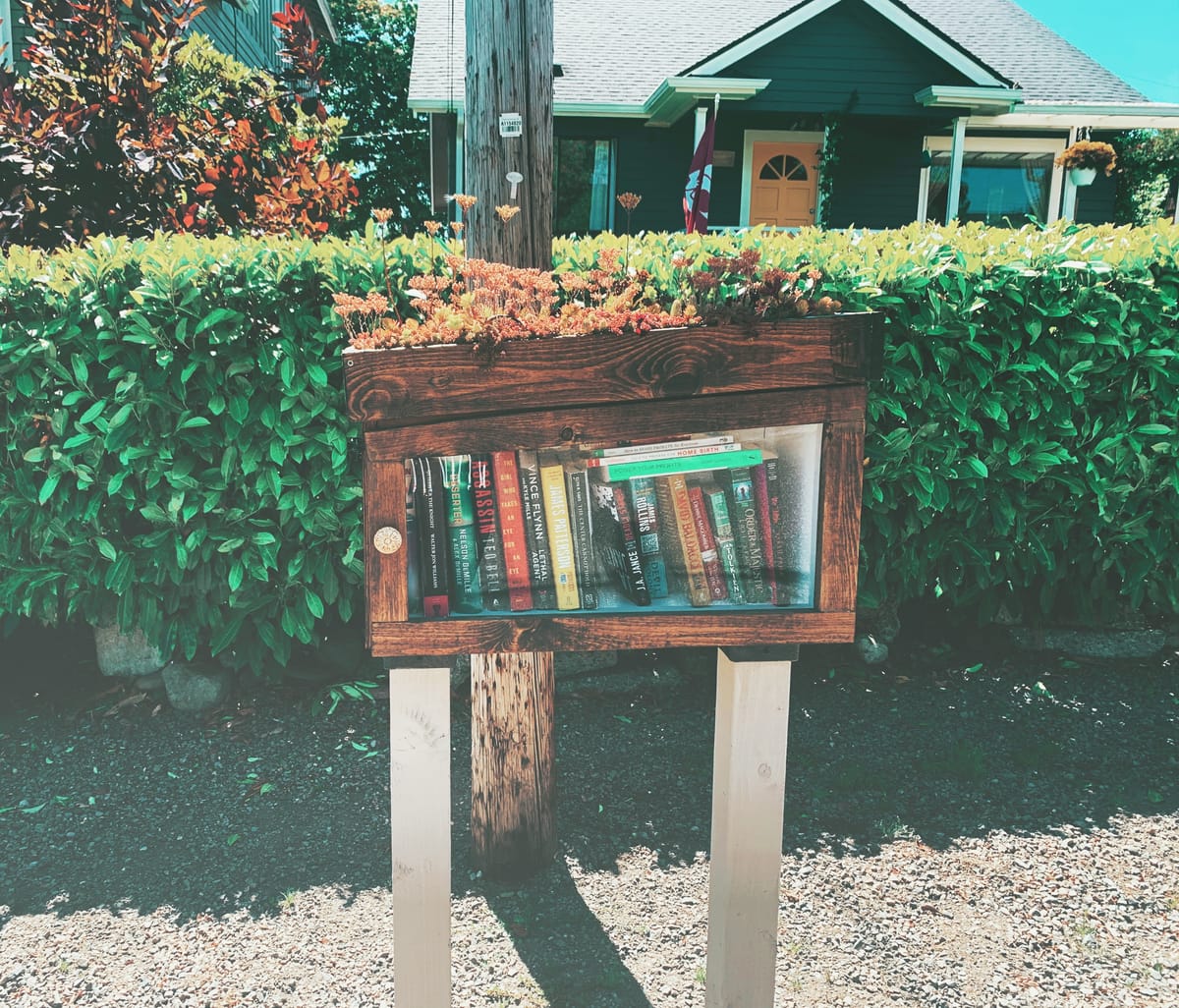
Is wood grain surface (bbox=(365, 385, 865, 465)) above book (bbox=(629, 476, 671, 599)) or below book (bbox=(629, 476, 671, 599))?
above

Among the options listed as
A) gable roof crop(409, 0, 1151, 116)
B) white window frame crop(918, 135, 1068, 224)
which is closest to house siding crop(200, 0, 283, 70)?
gable roof crop(409, 0, 1151, 116)

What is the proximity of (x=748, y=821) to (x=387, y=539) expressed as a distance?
1006mm

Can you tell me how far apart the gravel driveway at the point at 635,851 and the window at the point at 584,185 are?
12.9 meters

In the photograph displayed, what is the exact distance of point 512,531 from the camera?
2.08 metres

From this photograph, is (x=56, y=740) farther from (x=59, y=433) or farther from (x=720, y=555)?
(x=720, y=555)

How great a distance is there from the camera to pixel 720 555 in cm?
214

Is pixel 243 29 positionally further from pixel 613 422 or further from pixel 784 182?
pixel 613 422

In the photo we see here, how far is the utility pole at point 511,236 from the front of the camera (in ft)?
9.12

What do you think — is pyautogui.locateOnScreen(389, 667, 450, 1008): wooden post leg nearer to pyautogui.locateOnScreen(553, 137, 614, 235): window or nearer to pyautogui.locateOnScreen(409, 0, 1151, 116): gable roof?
pyautogui.locateOnScreen(409, 0, 1151, 116): gable roof

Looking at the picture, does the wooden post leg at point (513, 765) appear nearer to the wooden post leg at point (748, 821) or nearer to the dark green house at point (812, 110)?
the wooden post leg at point (748, 821)

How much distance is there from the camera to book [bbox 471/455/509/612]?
6.79 ft

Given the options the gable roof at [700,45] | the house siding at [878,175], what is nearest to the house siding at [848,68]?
the gable roof at [700,45]

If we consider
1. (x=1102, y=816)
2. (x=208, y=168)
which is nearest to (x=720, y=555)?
(x=1102, y=816)

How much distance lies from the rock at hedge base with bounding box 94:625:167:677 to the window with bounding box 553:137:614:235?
12.7m
